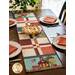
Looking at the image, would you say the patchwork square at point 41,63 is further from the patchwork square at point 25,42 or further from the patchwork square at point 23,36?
the patchwork square at point 23,36

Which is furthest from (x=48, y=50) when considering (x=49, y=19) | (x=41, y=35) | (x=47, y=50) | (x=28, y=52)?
(x=49, y=19)

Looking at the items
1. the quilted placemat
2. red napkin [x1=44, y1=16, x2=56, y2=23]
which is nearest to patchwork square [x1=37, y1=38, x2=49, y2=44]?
the quilted placemat

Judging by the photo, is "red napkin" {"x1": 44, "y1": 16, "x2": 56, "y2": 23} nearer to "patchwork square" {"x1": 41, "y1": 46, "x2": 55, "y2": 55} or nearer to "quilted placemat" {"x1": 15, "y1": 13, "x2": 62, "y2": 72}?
"quilted placemat" {"x1": 15, "y1": 13, "x2": 62, "y2": 72}

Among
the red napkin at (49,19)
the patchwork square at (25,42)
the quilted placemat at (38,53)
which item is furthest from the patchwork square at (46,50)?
the red napkin at (49,19)

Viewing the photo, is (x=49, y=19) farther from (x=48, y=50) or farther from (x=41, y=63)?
(x=41, y=63)

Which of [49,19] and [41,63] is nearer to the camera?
[41,63]

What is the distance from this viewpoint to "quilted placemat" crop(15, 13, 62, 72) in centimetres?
111

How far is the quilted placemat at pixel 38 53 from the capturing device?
1111mm

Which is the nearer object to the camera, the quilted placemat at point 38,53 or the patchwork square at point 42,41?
the quilted placemat at point 38,53

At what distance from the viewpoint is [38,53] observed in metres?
1.27

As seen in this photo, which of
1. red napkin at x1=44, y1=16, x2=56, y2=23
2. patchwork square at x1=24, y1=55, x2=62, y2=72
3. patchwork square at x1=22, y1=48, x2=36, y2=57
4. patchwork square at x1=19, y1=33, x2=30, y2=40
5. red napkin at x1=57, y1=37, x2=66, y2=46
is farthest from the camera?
red napkin at x1=44, y1=16, x2=56, y2=23

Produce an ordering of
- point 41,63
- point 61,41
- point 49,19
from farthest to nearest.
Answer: point 49,19, point 61,41, point 41,63
